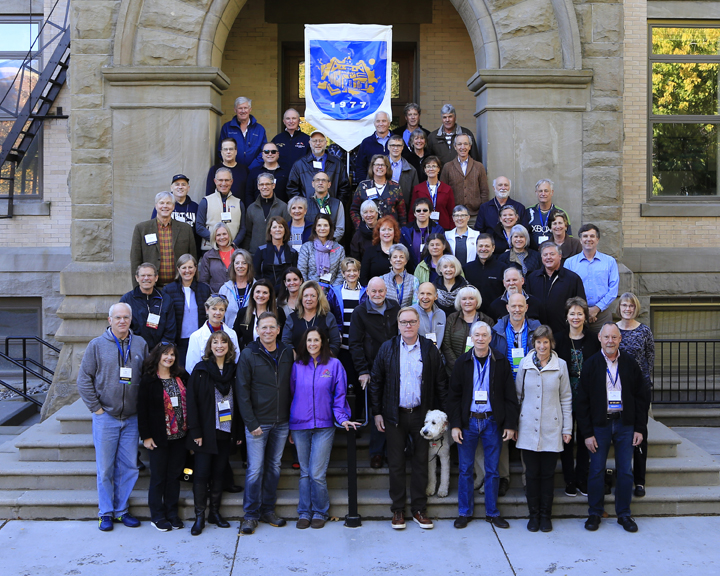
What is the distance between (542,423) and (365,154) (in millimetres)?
4474

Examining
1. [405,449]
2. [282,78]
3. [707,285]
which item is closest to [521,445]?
[405,449]

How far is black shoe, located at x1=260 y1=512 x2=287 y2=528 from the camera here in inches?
279

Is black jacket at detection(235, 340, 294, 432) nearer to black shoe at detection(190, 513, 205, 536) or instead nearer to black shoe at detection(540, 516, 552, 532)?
black shoe at detection(190, 513, 205, 536)

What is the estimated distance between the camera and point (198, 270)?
8508mm

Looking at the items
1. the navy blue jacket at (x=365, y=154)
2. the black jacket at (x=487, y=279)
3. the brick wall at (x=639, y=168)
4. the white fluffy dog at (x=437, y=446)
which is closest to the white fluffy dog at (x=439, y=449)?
the white fluffy dog at (x=437, y=446)

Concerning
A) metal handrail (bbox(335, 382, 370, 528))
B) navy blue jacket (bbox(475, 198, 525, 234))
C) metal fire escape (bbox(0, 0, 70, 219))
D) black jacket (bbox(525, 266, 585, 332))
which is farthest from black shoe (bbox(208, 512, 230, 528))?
metal fire escape (bbox(0, 0, 70, 219))

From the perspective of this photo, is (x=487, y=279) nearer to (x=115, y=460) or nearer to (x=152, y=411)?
(x=152, y=411)

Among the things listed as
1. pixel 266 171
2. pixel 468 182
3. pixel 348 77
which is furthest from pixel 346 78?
pixel 468 182

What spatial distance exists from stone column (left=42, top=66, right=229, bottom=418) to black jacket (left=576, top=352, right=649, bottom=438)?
216 inches

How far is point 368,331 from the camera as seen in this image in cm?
757

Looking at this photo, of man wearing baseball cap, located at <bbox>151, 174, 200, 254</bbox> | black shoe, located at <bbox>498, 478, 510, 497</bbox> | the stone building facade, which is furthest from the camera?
the stone building facade

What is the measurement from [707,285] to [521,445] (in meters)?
6.70

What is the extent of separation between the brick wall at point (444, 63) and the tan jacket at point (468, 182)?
340 centimetres

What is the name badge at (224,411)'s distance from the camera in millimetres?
7012
